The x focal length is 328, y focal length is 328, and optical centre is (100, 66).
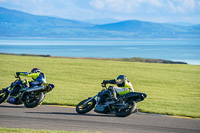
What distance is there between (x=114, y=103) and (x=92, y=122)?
144 centimetres

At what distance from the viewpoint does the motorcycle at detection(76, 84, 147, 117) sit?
11750mm

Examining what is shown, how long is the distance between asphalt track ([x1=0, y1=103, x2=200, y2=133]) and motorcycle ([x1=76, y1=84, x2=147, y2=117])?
230mm

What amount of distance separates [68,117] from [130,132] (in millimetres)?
2951

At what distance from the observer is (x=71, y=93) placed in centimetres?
1944

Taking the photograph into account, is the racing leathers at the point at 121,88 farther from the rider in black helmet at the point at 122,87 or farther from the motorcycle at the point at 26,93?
the motorcycle at the point at 26,93

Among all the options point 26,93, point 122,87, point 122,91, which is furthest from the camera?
point 26,93

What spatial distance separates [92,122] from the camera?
1109cm

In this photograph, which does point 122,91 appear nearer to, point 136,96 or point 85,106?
point 136,96

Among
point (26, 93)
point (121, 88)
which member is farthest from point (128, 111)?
point (26, 93)

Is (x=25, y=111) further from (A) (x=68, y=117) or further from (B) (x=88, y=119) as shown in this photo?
(B) (x=88, y=119)

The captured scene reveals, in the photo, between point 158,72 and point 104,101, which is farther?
point 158,72

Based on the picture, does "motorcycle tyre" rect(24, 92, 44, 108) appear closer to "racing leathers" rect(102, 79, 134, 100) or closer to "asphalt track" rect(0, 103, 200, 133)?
"asphalt track" rect(0, 103, 200, 133)

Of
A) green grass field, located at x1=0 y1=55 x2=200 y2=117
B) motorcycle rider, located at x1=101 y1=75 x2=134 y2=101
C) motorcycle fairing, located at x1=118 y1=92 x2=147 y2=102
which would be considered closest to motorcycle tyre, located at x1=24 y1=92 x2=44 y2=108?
motorcycle rider, located at x1=101 y1=75 x2=134 y2=101

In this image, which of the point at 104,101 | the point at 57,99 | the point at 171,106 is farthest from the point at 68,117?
the point at 171,106
